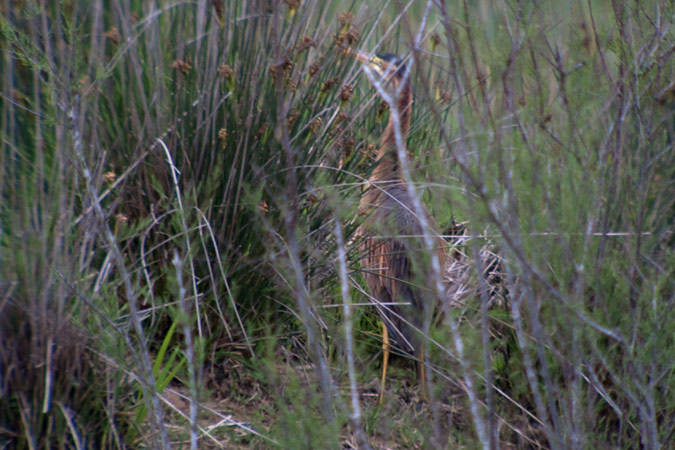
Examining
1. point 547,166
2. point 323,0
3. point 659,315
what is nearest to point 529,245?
point 547,166

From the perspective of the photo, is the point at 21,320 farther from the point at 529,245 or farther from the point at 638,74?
the point at 638,74

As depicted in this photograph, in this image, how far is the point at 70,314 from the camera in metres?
2.09

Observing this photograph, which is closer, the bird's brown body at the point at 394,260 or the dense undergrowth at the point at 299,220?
the dense undergrowth at the point at 299,220

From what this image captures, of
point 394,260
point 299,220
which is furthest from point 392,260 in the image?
point 299,220

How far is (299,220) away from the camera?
2836mm

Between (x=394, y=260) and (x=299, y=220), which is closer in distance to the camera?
(x=299, y=220)

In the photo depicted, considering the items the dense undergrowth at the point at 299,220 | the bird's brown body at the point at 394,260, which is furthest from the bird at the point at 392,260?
the dense undergrowth at the point at 299,220

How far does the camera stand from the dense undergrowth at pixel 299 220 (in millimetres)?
1776

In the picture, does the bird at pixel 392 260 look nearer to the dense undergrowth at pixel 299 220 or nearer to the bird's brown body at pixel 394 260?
the bird's brown body at pixel 394 260

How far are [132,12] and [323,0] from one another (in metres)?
0.90

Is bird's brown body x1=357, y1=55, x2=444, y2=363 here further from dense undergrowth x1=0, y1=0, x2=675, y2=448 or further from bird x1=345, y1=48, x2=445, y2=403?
dense undergrowth x1=0, y1=0, x2=675, y2=448

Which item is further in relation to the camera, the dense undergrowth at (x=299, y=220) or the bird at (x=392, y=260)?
the bird at (x=392, y=260)

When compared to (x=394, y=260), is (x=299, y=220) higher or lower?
higher

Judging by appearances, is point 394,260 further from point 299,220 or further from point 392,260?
point 299,220
